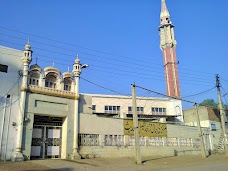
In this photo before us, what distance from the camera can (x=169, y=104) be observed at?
41812mm

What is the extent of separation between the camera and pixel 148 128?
25.8 meters

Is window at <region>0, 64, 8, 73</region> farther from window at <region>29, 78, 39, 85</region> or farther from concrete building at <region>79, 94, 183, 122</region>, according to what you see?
concrete building at <region>79, 94, 183, 122</region>

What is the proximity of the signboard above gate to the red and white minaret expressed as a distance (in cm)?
3072

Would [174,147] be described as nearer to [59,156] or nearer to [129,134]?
[129,134]

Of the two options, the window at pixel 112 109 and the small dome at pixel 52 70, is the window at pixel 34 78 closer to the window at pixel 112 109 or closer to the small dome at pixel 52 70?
the small dome at pixel 52 70

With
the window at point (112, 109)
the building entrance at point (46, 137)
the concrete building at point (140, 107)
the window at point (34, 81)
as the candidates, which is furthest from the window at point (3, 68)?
the window at point (112, 109)

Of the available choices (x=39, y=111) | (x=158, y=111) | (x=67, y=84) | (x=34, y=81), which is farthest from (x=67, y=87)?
(x=158, y=111)

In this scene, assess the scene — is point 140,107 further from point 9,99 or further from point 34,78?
point 9,99

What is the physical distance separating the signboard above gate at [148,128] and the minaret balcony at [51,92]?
6500 mm

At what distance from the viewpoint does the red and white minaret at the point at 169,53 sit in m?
58.0

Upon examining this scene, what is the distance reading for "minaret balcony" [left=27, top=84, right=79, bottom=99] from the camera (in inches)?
756

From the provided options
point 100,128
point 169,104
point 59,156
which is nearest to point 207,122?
point 169,104

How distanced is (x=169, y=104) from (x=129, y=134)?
1985 centimetres

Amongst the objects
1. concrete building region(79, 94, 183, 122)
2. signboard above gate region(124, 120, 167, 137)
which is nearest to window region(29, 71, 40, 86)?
signboard above gate region(124, 120, 167, 137)
